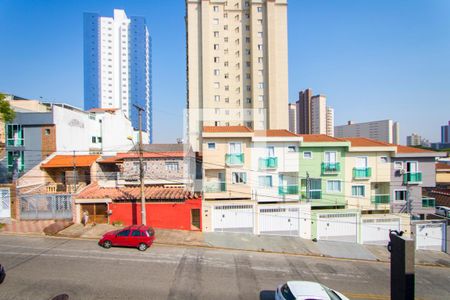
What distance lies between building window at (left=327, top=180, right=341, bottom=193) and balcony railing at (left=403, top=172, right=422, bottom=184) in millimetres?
6228

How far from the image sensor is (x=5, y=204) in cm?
2150

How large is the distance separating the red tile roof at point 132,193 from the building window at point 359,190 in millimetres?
14504

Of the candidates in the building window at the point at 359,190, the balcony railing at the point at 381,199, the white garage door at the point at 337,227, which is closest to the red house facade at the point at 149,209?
the white garage door at the point at 337,227

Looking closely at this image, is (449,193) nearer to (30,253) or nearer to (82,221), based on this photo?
(82,221)

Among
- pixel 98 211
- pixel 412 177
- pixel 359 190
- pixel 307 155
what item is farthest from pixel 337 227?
→ pixel 98 211

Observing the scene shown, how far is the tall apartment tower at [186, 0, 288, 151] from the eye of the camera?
1732 inches

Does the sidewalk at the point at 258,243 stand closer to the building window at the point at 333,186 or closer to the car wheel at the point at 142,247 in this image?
the car wheel at the point at 142,247

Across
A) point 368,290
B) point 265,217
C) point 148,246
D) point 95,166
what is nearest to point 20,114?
point 95,166

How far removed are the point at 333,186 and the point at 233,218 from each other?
32.3 feet

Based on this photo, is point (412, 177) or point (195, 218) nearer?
point (195, 218)

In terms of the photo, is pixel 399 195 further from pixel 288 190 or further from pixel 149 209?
pixel 149 209

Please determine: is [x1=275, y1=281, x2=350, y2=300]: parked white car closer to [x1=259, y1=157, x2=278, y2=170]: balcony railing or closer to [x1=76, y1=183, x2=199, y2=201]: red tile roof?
[x1=76, y1=183, x2=199, y2=201]: red tile roof

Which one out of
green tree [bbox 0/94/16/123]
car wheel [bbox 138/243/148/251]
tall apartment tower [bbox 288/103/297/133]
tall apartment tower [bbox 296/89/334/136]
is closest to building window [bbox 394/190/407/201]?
car wheel [bbox 138/243/148/251]

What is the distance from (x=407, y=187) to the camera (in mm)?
25031
